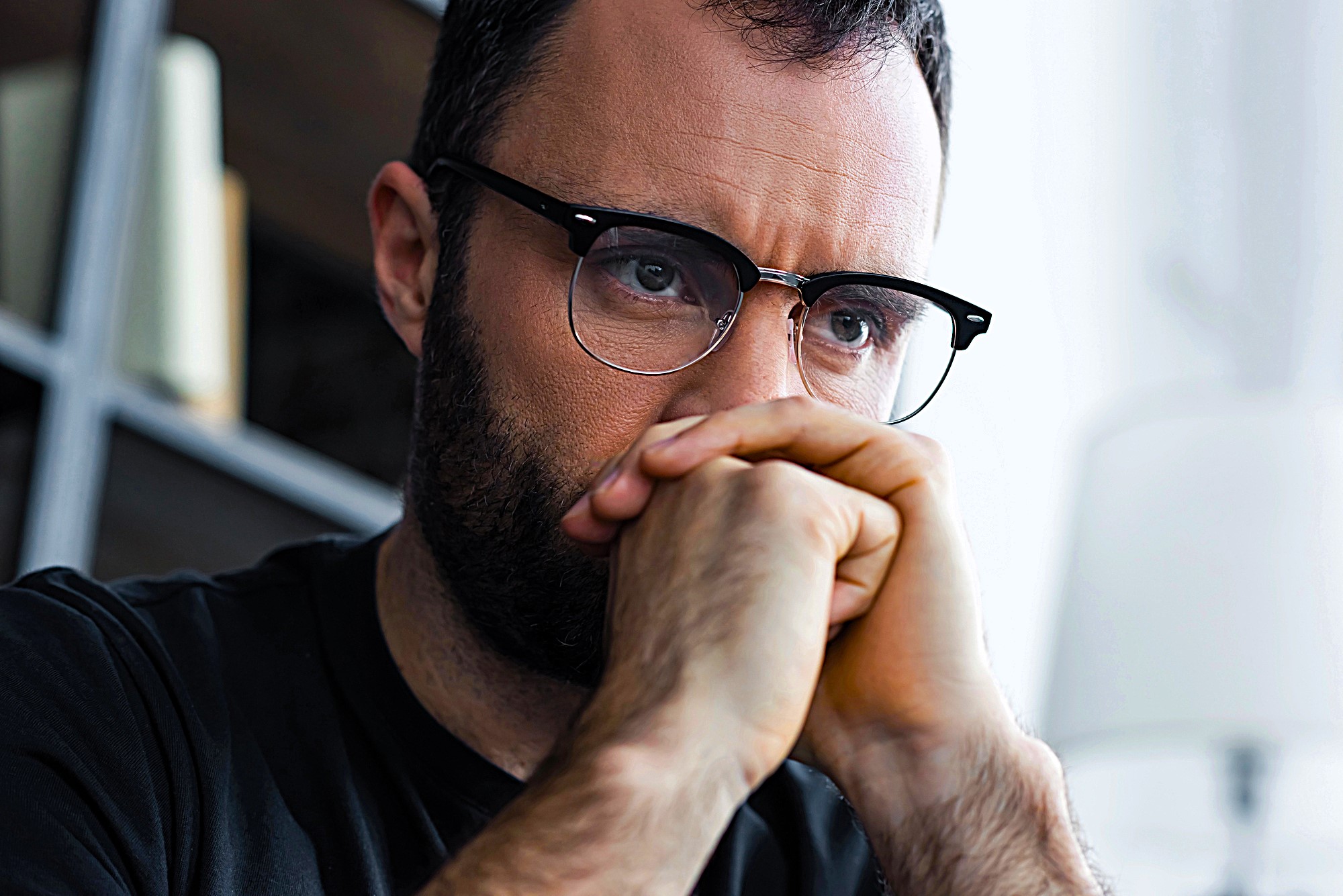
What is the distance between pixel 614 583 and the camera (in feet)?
3.18

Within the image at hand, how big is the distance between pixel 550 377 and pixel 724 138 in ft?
0.78

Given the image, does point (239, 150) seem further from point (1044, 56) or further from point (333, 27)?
point (1044, 56)

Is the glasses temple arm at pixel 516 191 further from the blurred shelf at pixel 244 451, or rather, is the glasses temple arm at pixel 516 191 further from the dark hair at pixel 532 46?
the blurred shelf at pixel 244 451

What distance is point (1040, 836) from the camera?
97 cm

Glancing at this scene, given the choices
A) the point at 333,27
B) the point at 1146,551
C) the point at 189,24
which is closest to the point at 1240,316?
the point at 1146,551

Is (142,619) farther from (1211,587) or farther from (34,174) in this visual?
(1211,587)

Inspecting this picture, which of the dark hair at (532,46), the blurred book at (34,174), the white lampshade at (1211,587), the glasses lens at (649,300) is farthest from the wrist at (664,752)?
the white lampshade at (1211,587)

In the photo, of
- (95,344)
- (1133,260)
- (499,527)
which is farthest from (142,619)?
(1133,260)

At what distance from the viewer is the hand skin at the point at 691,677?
78cm

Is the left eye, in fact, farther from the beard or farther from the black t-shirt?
the black t-shirt

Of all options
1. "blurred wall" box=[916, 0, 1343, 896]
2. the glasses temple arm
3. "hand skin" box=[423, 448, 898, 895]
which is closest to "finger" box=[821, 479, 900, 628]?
"hand skin" box=[423, 448, 898, 895]

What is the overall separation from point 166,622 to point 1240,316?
264 centimetres

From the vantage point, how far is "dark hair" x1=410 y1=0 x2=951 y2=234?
3.98 ft

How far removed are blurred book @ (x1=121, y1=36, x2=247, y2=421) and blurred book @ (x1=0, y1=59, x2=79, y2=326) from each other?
0.37 feet
